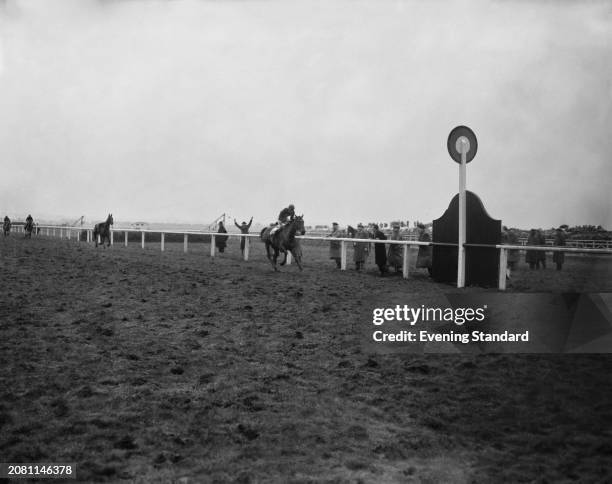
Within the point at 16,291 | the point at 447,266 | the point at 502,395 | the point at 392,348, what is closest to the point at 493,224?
the point at 447,266

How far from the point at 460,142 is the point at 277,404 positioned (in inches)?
300

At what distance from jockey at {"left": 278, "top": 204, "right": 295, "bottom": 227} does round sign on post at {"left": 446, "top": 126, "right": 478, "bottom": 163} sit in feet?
17.2

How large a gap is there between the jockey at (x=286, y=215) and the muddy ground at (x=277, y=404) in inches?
282

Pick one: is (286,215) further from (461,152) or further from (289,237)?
(461,152)

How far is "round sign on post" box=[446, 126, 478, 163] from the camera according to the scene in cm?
1008

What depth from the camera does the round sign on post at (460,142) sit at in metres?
10.1

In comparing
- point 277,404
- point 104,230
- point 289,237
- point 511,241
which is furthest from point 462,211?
point 104,230

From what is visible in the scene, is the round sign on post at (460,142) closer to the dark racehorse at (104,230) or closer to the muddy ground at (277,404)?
the muddy ground at (277,404)

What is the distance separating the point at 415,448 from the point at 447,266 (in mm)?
8249

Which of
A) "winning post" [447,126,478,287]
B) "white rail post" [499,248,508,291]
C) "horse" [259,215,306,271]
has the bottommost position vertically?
"white rail post" [499,248,508,291]

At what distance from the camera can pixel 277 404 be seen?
3986 mm

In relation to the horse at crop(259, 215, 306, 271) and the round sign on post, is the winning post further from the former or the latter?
the horse at crop(259, 215, 306, 271)

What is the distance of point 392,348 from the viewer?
18.1 ft

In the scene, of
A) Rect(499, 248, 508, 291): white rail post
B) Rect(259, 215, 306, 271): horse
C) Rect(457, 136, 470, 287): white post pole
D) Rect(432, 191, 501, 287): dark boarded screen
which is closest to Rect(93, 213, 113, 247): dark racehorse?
Rect(259, 215, 306, 271): horse
